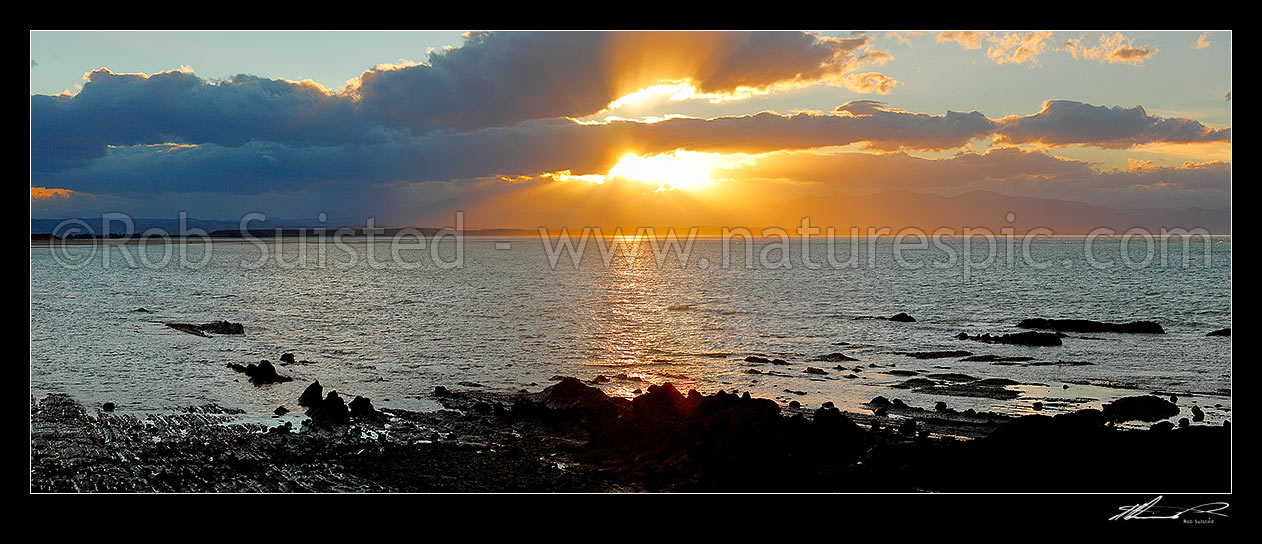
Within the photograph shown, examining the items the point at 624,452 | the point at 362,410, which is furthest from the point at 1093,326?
the point at 362,410

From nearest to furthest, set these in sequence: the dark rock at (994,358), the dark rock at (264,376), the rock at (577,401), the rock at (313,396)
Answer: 1. the rock at (577,401)
2. the rock at (313,396)
3. the dark rock at (264,376)
4. the dark rock at (994,358)

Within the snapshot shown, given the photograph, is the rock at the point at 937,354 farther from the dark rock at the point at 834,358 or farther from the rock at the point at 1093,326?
the rock at the point at 1093,326

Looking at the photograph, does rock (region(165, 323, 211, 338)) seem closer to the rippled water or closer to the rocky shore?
the rippled water

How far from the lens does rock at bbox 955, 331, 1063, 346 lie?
45.0 metres

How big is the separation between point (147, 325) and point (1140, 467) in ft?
179

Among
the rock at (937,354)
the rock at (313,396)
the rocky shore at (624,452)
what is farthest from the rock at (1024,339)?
the rock at (313,396)

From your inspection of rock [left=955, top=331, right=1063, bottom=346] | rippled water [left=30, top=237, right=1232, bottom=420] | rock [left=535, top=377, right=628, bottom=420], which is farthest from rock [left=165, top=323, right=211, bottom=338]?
rock [left=955, top=331, right=1063, bottom=346]

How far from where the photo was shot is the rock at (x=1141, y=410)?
23103 mm

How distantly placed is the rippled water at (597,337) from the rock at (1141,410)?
5.50ft

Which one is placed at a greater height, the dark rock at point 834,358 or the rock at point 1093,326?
the rock at point 1093,326
